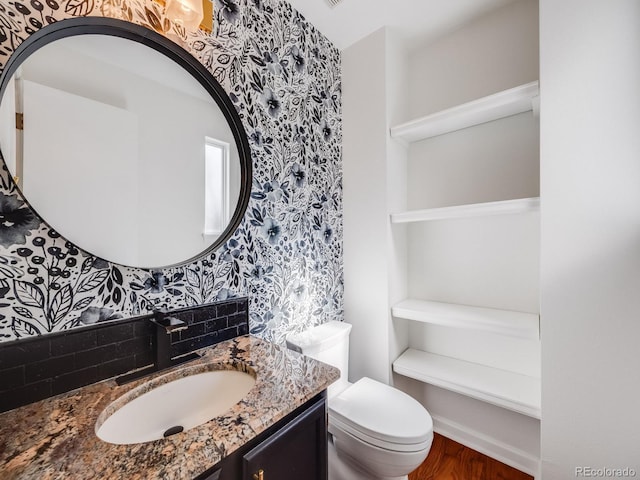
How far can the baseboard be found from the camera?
145 cm

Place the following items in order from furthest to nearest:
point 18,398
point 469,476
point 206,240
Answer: point 469,476, point 206,240, point 18,398

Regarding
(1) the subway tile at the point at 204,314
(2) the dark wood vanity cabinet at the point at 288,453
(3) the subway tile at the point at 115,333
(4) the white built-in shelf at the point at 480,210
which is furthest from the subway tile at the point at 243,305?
(4) the white built-in shelf at the point at 480,210

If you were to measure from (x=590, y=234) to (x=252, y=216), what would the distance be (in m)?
1.39

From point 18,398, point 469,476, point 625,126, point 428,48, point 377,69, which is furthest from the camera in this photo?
point 428,48

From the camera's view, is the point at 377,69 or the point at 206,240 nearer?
the point at 206,240

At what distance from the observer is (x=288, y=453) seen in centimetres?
73

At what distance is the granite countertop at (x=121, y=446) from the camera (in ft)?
1.64

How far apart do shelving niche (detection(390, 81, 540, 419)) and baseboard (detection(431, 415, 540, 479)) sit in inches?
15.0

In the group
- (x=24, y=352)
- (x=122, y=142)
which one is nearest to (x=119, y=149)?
(x=122, y=142)

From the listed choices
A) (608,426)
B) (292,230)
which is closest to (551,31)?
(292,230)

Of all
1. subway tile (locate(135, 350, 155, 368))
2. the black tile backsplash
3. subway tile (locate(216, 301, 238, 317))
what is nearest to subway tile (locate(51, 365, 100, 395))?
the black tile backsplash

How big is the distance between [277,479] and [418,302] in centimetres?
134

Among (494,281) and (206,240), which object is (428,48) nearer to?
(494,281)

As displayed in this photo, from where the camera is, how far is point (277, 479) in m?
0.70
